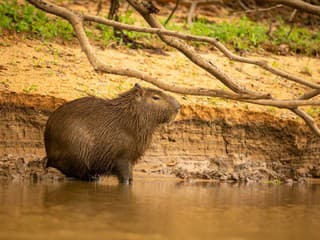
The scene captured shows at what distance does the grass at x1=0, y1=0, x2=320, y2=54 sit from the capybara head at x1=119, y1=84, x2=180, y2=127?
2.10m

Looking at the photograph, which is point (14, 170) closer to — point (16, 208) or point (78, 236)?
point (16, 208)

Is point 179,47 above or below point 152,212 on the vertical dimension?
above

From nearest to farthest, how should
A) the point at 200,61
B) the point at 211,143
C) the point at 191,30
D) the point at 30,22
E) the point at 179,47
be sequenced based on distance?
the point at 200,61 < the point at 179,47 < the point at 211,143 < the point at 30,22 < the point at 191,30

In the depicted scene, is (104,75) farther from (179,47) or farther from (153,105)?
(179,47)

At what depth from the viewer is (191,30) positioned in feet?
35.4

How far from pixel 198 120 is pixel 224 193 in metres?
2.31

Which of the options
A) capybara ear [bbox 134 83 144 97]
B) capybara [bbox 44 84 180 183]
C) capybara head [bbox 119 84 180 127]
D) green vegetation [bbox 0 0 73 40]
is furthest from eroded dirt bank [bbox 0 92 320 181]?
green vegetation [bbox 0 0 73 40]

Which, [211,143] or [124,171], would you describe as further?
[211,143]

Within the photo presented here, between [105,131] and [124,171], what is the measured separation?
0.46 meters

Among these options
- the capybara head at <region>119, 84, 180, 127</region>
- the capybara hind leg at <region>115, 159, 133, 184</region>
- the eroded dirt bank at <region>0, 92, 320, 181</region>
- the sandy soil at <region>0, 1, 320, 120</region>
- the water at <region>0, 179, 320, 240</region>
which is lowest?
the water at <region>0, 179, 320, 240</region>

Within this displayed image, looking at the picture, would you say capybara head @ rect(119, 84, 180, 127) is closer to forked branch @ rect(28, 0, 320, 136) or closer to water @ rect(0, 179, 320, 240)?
water @ rect(0, 179, 320, 240)

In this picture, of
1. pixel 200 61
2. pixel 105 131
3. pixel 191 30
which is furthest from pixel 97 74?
pixel 200 61

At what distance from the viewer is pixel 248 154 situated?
8.45 metres

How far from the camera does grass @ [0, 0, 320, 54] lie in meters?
9.42
